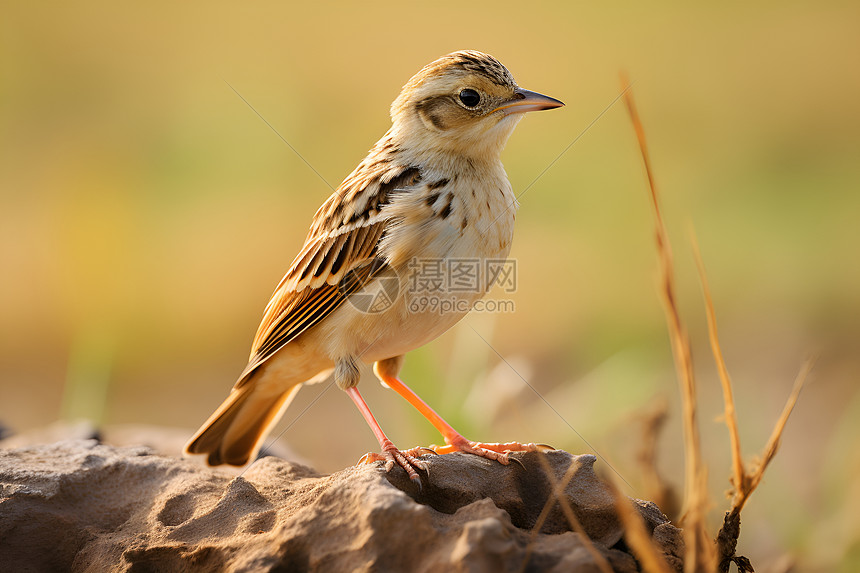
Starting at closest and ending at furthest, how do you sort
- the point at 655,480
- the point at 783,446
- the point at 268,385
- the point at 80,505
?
the point at 80,505 → the point at 655,480 → the point at 268,385 → the point at 783,446

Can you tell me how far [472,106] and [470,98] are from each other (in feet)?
0.15

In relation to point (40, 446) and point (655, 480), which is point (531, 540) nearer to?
point (655, 480)

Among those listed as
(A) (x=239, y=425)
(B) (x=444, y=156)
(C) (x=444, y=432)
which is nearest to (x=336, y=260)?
(B) (x=444, y=156)

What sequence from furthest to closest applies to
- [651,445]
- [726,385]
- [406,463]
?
[651,445] → [406,463] → [726,385]

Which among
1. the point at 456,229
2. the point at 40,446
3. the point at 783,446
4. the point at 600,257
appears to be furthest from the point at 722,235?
the point at 40,446

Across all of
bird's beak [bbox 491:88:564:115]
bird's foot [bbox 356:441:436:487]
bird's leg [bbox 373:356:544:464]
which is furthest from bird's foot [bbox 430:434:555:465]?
bird's beak [bbox 491:88:564:115]

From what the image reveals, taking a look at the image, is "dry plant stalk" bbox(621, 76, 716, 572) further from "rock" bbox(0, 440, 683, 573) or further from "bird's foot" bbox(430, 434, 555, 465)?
"bird's foot" bbox(430, 434, 555, 465)

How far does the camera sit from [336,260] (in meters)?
4.22

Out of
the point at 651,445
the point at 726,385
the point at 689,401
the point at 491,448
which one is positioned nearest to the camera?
the point at 689,401

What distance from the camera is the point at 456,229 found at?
12.8 ft

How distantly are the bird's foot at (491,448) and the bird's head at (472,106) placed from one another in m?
1.59

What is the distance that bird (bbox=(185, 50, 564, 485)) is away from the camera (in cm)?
392

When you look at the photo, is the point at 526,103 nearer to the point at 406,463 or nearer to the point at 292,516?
the point at 406,463

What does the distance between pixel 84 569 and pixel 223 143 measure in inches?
344
